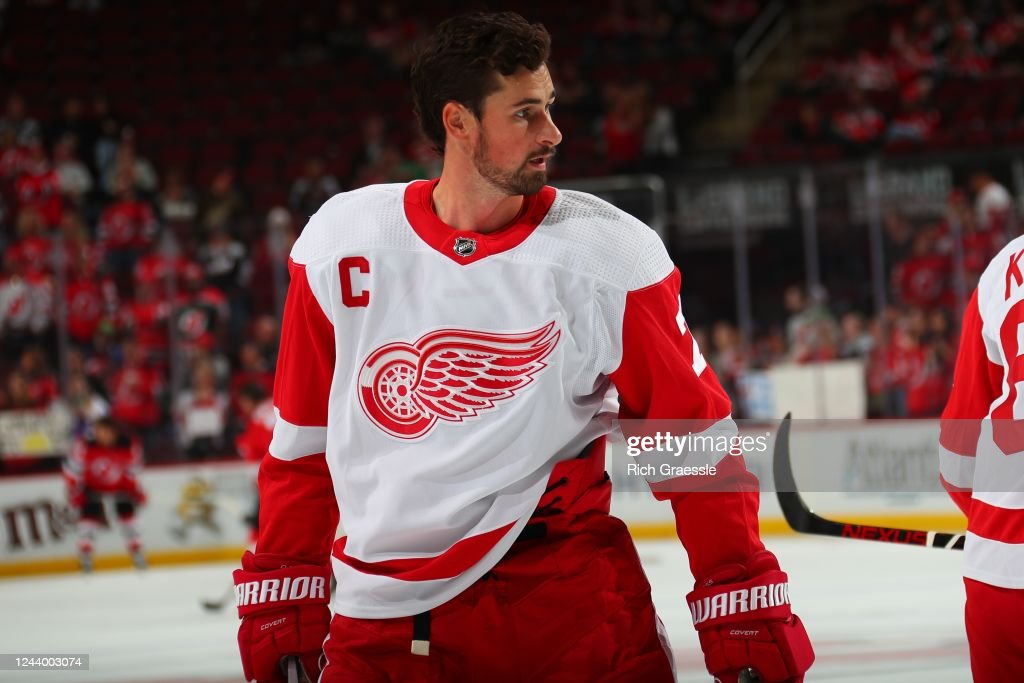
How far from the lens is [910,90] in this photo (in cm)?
1064

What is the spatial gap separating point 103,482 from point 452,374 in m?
6.52

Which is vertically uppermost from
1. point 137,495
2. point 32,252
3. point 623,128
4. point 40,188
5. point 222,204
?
point 623,128

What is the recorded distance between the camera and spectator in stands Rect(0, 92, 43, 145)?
10.7m

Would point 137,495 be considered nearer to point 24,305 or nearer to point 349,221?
point 24,305

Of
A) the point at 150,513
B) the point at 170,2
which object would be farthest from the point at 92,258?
the point at 170,2

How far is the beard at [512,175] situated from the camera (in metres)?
1.86

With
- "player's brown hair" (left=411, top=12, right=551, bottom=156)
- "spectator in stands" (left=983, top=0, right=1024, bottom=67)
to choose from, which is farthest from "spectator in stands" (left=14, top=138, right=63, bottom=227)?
"player's brown hair" (left=411, top=12, right=551, bottom=156)

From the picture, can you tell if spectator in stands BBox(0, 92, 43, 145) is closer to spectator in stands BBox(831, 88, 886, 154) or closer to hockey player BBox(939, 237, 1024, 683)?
spectator in stands BBox(831, 88, 886, 154)

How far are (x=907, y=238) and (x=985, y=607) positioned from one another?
20.0 ft

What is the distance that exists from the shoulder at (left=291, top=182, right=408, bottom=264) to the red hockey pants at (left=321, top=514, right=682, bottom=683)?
0.48 m

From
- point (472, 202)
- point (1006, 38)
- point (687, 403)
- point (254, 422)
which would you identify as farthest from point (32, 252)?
point (1006, 38)

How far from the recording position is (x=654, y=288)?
1.83 metres

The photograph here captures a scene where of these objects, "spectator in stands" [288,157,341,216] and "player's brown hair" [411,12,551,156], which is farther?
"spectator in stands" [288,157,341,216]

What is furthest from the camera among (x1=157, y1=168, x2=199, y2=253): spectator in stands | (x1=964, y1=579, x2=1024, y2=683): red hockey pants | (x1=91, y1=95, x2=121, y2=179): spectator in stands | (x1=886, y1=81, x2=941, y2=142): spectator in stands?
(x1=91, y1=95, x2=121, y2=179): spectator in stands
